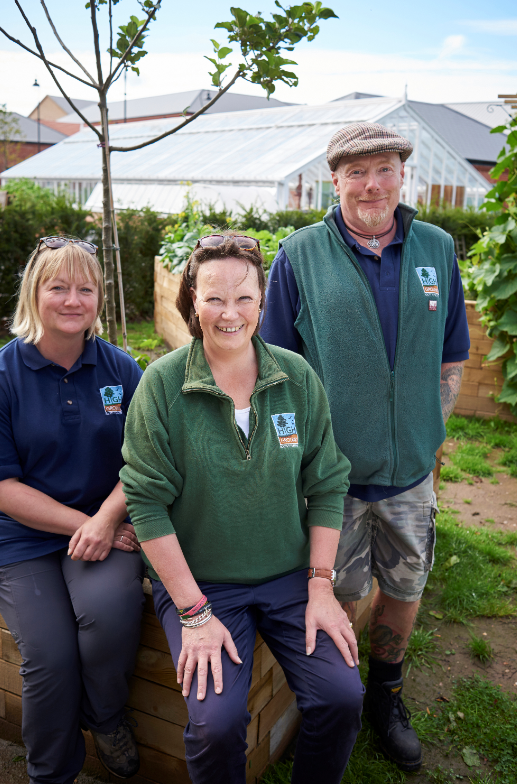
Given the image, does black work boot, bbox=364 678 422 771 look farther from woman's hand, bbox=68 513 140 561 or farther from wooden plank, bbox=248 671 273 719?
woman's hand, bbox=68 513 140 561

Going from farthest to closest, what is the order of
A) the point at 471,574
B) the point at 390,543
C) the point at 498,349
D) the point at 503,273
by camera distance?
1. the point at 498,349
2. the point at 503,273
3. the point at 471,574
4. the point at 390,543

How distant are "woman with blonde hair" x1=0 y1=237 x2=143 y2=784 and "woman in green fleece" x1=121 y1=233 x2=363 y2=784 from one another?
0.67ft

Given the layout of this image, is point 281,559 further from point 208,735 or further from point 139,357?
point 139,357

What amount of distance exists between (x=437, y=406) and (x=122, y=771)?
1.57m

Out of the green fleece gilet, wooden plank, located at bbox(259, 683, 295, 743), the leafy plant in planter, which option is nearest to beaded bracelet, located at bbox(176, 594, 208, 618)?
wooden plank, located at bbox(259, 683, 295, 743)

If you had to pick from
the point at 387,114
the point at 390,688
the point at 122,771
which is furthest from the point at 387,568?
the point at 387,114

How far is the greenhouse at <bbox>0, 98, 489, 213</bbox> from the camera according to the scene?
1502cm

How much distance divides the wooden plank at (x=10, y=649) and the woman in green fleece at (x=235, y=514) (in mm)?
601

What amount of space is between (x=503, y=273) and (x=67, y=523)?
170 inches

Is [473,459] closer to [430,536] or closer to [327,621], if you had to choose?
[430,536]

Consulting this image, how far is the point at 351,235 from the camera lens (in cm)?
210

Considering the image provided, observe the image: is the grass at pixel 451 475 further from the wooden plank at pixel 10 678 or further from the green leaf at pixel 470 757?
the wooden plank at pixel 10 678

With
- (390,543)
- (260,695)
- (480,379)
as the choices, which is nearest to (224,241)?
(390,543)

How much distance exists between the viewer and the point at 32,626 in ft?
5.81
